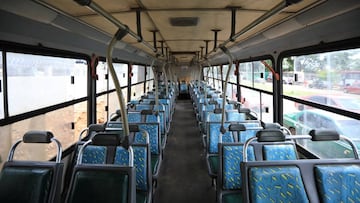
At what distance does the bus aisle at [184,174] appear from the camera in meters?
3.52

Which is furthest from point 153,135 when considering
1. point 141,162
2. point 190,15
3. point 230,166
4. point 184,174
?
point 190,15

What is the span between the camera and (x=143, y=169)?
103 inches

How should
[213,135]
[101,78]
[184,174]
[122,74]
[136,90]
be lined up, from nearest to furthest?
1. [213,135]
2. [184,174]
3. [101,78]
4. [122,74]
5. [136,90]

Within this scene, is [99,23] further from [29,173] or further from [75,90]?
[29,173]

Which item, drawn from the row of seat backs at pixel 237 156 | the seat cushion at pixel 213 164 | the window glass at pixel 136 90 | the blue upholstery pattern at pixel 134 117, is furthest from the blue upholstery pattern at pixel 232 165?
the window glass at pixel 136 90

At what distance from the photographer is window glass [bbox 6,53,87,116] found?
2498mm

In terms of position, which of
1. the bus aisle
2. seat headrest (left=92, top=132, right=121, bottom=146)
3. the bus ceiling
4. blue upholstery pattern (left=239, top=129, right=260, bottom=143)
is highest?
the bus ceiling

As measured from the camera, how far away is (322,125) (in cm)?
296

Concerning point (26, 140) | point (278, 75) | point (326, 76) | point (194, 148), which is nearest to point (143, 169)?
point (26, 140)

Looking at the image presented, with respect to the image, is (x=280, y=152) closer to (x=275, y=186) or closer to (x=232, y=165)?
(x=232, y=165)

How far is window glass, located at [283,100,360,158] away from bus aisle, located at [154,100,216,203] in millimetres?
1397

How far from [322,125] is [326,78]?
1.68 feet

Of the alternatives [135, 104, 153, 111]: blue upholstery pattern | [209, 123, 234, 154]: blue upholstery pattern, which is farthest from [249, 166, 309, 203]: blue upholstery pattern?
[135, 104, 153, 111]: blue upholstery pattern

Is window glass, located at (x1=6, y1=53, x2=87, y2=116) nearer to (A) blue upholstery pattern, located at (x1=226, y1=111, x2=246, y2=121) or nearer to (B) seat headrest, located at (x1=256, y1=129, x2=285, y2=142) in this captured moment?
(B) seat headrest, located at (x1=256, y1=129, x2=285, y2=142)
